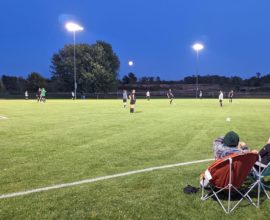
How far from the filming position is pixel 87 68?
98562 mm

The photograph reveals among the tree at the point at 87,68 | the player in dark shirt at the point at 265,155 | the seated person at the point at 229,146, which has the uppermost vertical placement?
the tree at the point at 87,68

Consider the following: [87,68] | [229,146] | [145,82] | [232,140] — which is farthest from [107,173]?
[145,82]

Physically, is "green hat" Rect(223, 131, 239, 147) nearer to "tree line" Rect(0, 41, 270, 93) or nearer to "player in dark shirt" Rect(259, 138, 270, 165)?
"player in dark shirt" Rect(259, 138, 270, 165)

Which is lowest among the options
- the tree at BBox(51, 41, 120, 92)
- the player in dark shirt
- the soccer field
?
the soccer field

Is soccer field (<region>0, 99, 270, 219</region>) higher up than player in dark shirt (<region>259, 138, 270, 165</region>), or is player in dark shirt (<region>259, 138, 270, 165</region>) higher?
player in dark shirt (<region>259, 138, 270, 165</region>)

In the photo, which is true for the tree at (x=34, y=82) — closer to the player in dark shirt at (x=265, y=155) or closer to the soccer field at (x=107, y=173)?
the soccer field at (x=107, y=173)

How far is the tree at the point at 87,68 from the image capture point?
96.7 meters

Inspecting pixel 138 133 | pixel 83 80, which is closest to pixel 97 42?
pixel 83 80

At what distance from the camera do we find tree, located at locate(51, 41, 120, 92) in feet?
317

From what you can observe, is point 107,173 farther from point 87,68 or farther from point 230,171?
point 87,68

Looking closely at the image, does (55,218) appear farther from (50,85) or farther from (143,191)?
(50,85)

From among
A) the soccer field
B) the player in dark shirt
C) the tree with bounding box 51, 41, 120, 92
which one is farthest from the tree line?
the player in dark shirt

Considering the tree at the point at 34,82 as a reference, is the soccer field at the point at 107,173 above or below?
below

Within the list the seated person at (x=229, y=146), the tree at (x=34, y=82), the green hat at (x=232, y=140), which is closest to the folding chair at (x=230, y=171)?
the seated person at (x=229, y=146)
